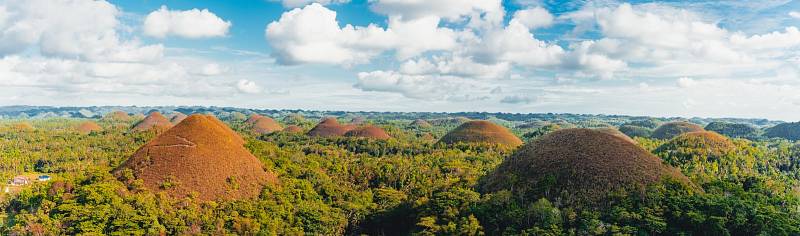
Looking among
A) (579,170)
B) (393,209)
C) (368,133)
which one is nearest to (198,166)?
(393,209)

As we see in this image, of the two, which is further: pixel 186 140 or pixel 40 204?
pixel 186 140

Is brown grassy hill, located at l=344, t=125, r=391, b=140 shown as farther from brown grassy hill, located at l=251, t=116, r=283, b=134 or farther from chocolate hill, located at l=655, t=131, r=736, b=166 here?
chocolate hill, located at l=655, t=131, r=736, b=166

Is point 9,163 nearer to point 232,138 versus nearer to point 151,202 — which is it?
point 232,138

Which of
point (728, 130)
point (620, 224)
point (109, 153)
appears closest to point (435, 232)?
point (620, 224)

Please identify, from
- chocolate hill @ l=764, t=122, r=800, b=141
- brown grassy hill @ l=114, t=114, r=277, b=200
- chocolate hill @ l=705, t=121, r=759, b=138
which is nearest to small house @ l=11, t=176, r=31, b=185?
brown grassy hill @ l=114, t=114, r=277, b=200

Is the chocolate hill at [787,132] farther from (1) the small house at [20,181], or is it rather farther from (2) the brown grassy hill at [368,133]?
(1) the small house at [20,181]

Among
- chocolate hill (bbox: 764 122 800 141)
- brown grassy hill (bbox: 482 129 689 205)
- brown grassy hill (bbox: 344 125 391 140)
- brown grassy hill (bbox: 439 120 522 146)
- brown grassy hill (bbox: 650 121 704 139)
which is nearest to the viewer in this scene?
brown grassy hill (bbox: 482 129 689 205)

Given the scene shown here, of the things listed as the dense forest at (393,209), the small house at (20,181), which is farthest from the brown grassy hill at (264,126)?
the dense forest at (393,209)
